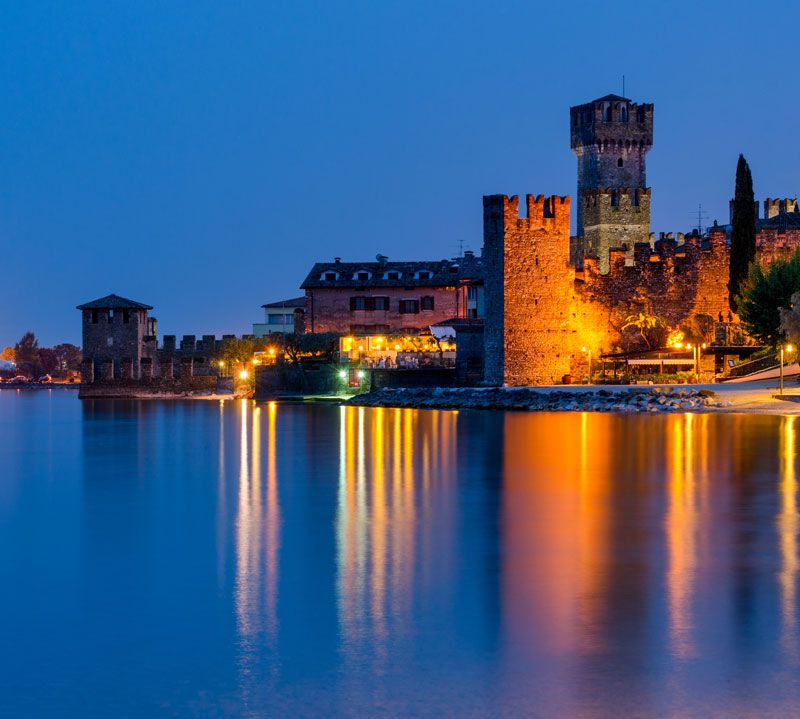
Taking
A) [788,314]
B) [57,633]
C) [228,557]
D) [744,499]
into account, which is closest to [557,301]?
[788,314]

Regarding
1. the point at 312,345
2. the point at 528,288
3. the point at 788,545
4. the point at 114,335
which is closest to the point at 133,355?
the point at 114,335

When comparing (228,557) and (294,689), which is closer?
(294,689)

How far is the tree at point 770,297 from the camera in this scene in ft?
118

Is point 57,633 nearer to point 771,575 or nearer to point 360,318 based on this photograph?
point 771,575

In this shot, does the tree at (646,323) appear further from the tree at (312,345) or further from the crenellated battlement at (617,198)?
the crenellated battlement at (617,198)

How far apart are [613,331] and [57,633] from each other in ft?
111

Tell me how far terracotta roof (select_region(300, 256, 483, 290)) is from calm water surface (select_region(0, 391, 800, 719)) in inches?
1437

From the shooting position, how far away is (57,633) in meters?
8.62

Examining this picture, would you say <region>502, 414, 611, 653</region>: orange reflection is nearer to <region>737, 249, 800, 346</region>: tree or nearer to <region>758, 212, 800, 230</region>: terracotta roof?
<region>737, 249, 800, 346</region>: tree

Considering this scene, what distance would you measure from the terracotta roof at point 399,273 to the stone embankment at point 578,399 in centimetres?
1679

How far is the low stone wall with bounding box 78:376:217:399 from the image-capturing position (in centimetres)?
5503

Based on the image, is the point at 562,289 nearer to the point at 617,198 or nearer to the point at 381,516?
the point at 617,198

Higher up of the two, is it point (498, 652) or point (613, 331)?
point (613, 331)

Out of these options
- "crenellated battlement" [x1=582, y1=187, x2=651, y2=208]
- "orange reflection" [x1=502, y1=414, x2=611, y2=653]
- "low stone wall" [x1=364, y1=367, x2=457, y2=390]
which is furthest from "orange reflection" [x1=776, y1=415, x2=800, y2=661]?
"crenellated battlement" [x1=582, y1=187, x2=651, y2=208]
